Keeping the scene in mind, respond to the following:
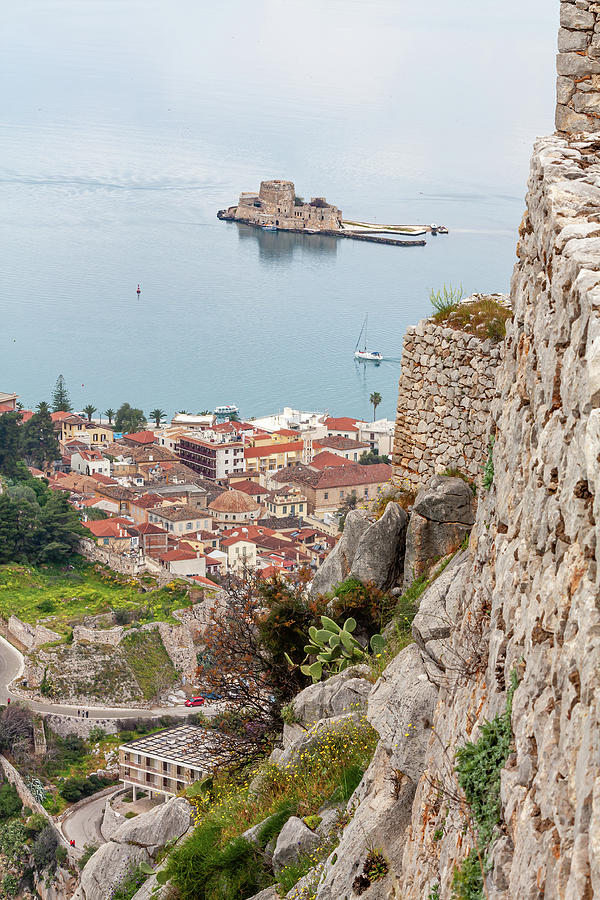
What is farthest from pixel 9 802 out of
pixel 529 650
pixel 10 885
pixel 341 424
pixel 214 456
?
pixel 341 424

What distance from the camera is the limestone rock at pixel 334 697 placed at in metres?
5.51

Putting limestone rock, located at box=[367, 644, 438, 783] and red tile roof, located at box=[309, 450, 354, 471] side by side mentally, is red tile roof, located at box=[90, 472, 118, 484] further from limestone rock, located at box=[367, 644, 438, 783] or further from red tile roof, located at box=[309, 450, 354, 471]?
limestone rock, located at box=[367, 644, 438, 783]

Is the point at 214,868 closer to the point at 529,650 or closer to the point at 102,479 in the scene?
the point at 529,650

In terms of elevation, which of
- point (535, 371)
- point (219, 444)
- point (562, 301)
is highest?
point (562, 301)

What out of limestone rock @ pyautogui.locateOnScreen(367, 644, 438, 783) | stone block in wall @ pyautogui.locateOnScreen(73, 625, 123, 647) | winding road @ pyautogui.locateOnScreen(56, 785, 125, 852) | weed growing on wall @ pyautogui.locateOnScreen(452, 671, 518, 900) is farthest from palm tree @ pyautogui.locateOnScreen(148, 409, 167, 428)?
weed growing on wall @ pyautogui.locateOnScreen(452, 671, 518, 900)

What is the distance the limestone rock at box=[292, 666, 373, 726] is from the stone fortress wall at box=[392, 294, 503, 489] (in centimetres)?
122

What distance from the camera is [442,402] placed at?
613 centimetres

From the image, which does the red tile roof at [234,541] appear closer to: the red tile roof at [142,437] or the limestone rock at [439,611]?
the red tile roof at [142,437]

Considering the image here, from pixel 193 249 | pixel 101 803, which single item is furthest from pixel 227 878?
pixel 193 249

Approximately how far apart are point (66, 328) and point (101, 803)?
56.4 metres

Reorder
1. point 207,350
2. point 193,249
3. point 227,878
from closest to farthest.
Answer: point 227,878
point 207,350
point 193,249

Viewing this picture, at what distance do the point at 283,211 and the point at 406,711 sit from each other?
9530 cm

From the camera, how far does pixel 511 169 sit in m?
110

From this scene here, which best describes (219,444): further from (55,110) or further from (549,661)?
(55,110)
